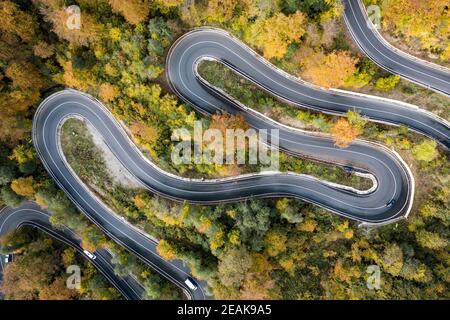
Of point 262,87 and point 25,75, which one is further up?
point 25,75

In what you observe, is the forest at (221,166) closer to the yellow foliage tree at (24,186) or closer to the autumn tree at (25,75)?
the autumn tree at (25,75)

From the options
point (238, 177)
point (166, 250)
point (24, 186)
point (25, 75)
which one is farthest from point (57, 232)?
point (238, 177)

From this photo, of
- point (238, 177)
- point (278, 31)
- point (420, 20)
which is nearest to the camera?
point (420, 20)

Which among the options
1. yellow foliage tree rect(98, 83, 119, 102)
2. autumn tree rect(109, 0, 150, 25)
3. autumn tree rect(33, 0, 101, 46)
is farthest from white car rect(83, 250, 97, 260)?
autumn tree rect(109, 0, 150, 25)

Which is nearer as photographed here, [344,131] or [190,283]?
[344,131]

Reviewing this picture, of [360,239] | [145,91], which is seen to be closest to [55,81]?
[145,91]

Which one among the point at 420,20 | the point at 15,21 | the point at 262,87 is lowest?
the point at 262,87

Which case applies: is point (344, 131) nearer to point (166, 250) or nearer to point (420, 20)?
point (420, 20)

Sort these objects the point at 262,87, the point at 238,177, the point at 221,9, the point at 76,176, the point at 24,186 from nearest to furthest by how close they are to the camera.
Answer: the point at 221,9
the point at 262,87
the point at 24,186
the point at 238,177
the point at 76,176
